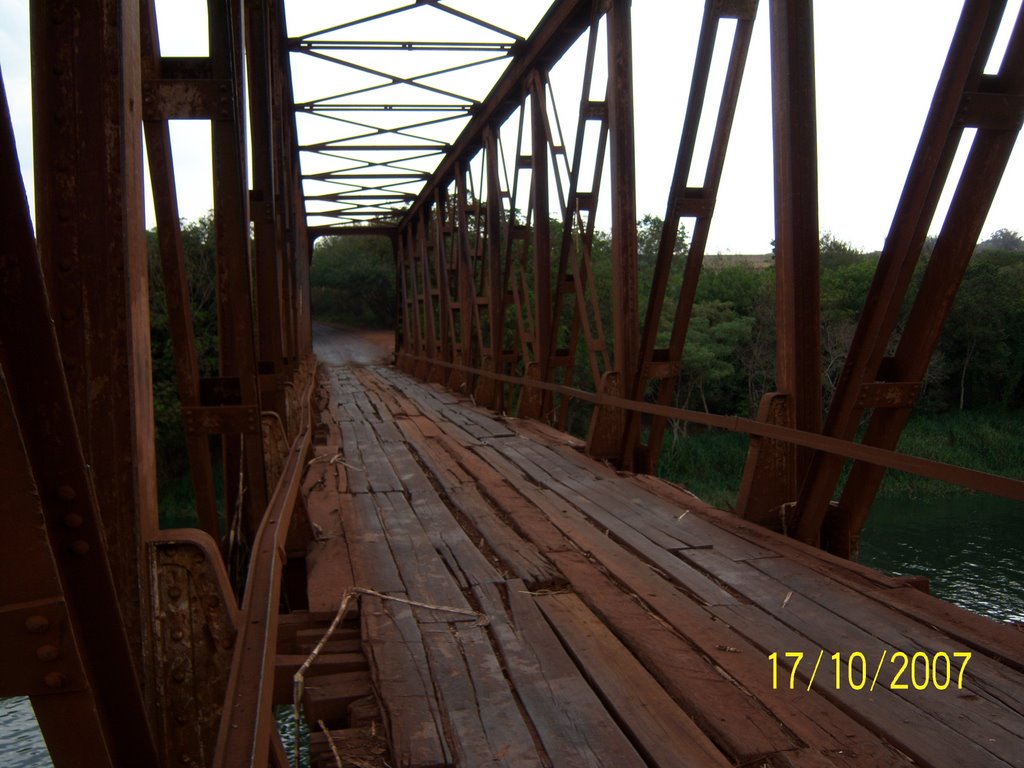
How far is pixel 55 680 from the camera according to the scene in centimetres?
147

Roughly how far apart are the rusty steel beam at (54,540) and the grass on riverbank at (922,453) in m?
26.1

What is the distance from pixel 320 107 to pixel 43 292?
12970mm

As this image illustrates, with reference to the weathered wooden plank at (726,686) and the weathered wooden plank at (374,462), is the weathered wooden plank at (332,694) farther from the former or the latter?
the weathered wooden plank at (374,462)

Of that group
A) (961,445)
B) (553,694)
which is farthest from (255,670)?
(961,445)

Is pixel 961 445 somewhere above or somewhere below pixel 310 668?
below

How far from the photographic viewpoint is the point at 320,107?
13.7m

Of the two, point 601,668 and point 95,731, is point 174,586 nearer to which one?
point 95,731

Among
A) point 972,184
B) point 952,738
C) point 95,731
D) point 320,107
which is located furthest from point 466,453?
point 320,107

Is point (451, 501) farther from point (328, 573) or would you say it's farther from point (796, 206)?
point (796, 206)

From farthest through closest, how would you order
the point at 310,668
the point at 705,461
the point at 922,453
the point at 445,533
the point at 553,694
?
the point at 705,461, the point at 922,453, the point at 445,533, the point at 310,668, the point at 553,694

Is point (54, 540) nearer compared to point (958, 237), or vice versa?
point (54, 540)

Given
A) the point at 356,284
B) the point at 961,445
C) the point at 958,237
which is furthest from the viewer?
the point at 356,284
